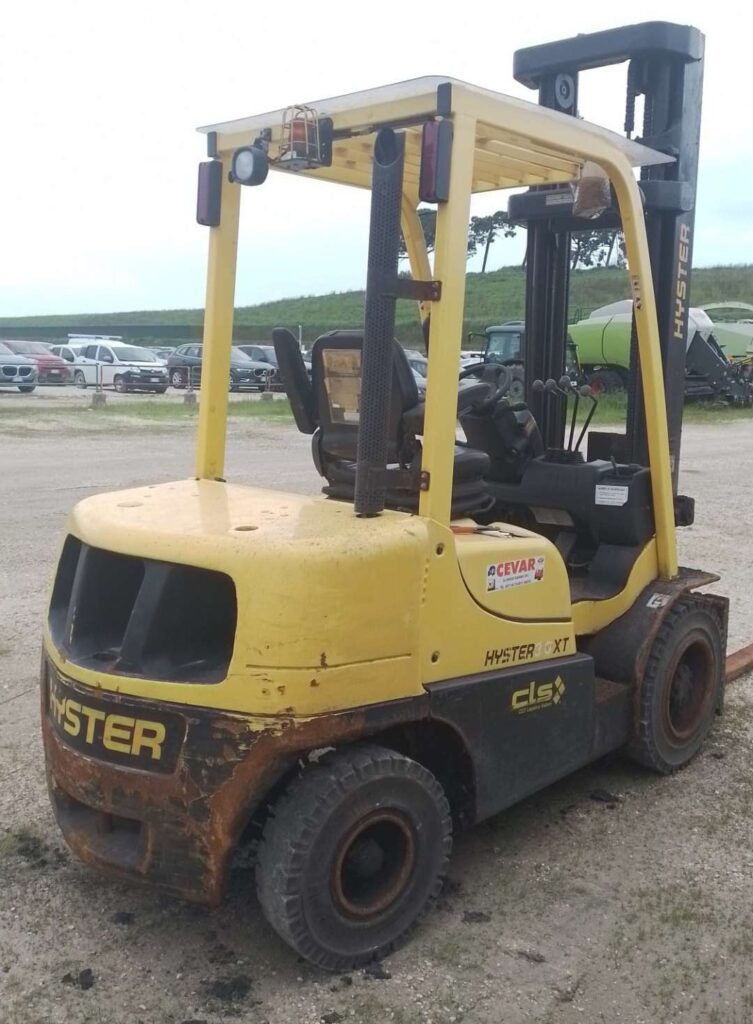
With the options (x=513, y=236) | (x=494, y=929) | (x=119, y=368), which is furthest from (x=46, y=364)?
(x=494, y=929)

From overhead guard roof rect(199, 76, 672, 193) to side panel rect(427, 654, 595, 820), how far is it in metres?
1.78

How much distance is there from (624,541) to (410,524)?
1.57m

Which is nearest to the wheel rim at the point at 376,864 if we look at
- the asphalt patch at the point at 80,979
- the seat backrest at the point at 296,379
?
the asphalt patch at the point at 80,979

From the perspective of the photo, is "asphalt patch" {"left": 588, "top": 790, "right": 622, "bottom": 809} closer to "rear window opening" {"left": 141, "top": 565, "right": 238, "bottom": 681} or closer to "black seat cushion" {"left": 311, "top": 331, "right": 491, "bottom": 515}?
"black seat cushion" {"left": 311, "top": 331, "right": 491, "bottom": 515}

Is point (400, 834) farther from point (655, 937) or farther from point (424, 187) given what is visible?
point (424, 187)

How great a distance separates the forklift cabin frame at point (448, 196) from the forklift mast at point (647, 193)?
0.40 meters

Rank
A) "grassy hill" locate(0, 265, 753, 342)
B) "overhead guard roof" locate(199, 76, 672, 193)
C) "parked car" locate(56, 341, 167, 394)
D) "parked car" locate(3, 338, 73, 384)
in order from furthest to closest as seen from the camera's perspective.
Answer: "grassy hill" locate(0, 265, 753, 342) → "parked car" locate(3, 338, 73, 384) → "parked car" locate(56, 341, 167, 394) → "overhead guard roof" locate(199, 76, 672, 193)

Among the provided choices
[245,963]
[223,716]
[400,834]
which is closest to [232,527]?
[223,716]

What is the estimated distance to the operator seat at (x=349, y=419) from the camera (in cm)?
354

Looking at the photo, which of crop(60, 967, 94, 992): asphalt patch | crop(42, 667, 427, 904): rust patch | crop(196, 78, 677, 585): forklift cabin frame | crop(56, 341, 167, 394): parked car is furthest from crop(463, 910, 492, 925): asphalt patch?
crop(56, 341, 167, 394): parked car

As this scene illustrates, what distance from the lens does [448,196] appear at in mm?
3146

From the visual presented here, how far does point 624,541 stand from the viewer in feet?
14.5

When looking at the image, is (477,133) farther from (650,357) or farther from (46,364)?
(46,364)

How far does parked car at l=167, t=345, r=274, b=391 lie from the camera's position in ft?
99.5
